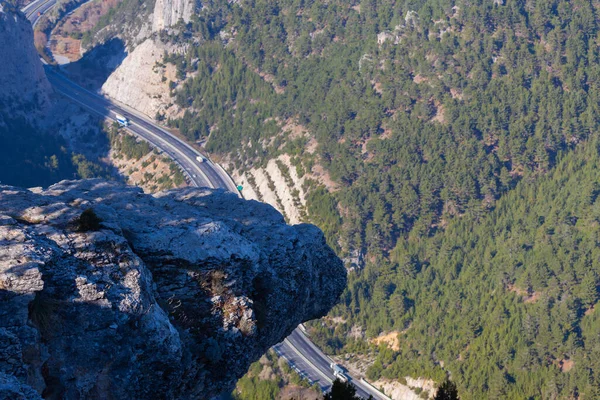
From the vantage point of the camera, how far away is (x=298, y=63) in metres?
158

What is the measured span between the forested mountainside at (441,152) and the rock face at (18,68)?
29535mm

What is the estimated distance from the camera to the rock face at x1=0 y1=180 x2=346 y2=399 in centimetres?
3002

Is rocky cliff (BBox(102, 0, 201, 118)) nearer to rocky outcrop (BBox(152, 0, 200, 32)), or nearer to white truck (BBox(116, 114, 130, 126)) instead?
rocky outcrop (BBox(152, 0, 200, 32))

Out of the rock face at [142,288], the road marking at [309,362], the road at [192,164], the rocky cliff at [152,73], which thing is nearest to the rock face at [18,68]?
the road at [192,164]

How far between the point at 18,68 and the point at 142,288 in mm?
140486

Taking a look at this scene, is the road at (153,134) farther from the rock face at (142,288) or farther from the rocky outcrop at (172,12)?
the rock face at (142,288)

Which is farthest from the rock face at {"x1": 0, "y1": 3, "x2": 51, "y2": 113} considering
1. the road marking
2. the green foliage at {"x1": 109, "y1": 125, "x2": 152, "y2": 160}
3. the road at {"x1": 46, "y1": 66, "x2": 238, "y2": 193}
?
the road marking

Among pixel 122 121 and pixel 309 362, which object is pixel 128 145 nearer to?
pixel 122 121

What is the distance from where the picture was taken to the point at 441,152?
12800 cm

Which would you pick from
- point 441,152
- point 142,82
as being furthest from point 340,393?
point 142,82

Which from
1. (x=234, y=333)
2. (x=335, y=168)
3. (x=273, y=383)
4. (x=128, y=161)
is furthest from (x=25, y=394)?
(x=128, y=161)

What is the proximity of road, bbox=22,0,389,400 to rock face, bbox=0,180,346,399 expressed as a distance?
61145mm

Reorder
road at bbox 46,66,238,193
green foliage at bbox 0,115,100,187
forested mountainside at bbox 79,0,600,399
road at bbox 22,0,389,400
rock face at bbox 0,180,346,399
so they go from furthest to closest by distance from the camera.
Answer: road at bbox 46,66,238,193
green foliage at bbox 0,115,100,187
road at bbox 22,0,389,400
forested mountainside at bbox 79,0,600,399
rock face at bbox 0,180,346,399

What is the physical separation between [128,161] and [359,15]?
56.9 m
